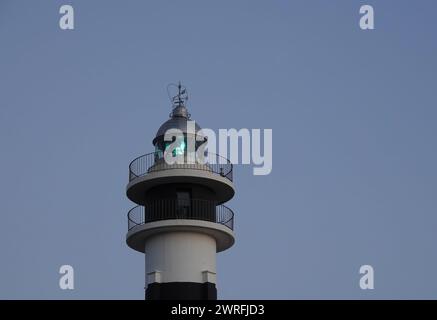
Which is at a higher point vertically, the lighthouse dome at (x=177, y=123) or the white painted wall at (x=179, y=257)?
the lighthouse dome at (x=177, y=123)

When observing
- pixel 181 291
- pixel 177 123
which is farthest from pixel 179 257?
pixel 177 123

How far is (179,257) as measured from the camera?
4422cm

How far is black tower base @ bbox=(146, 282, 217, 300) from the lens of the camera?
43594mm

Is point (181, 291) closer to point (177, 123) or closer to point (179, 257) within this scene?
point (179, 257)

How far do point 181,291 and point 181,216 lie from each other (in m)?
3.11

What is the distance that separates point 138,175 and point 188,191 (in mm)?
2209

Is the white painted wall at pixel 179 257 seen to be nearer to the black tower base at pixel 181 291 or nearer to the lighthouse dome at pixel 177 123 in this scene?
the black tower base at pixel 181 291

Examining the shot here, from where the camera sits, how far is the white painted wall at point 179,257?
44.1 metres
